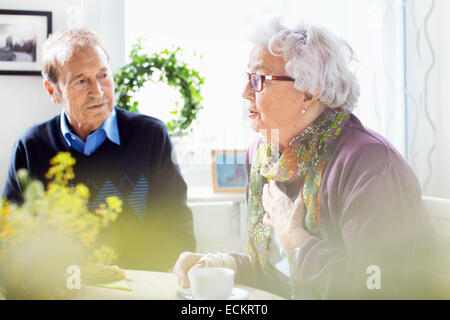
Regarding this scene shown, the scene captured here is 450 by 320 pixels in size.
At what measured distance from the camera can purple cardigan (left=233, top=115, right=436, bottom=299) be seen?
628 mm

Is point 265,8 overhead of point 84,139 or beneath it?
overhead

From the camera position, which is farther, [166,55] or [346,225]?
[166,55]

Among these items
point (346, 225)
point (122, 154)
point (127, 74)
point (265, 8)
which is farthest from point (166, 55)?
point (346, 225)

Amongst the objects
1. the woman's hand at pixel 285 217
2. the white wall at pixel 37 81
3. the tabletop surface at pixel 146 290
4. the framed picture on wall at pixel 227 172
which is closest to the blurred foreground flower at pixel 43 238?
the tabletop surface at pixel 146 290

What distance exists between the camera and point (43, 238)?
1.64 ft

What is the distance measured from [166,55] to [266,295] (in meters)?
0.99

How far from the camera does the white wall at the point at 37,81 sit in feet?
3.00

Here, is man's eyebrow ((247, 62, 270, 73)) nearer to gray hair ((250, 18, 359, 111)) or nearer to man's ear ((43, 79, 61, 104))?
gray hair ((250, 18, 359, 111))

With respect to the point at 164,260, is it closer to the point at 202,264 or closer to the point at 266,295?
the point at 202,264

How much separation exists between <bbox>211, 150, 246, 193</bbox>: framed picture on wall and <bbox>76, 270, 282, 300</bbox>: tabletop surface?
0.59 metres

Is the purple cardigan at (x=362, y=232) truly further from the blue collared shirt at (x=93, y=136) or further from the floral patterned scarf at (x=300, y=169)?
the blue collared shirt at (x=93, y=136)

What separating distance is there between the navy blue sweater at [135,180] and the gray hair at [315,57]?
12.2 inches
